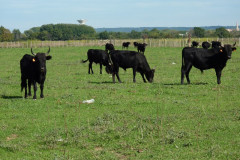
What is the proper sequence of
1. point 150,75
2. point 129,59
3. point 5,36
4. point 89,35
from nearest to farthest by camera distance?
1. point 150,75
2. point 129,59
3. point 5,36
4. point 89,35

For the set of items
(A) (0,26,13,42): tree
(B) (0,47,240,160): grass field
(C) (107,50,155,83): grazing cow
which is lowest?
(B) (0,47,240,160): grass field

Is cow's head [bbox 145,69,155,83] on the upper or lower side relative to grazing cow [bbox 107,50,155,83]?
lower

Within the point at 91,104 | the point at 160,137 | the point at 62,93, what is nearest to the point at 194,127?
the point at 160,137

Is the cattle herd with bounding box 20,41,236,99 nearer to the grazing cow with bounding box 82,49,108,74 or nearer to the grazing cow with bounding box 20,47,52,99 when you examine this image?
A: the grazing cow with bounding box 20,47,52,99

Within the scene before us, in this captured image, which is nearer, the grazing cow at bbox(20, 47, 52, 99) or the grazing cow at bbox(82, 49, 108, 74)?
the grazing cow at bbox(20, 47, 52, 99)

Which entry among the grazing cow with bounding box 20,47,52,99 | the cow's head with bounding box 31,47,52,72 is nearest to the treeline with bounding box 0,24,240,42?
the grazing cow with bounding box 20,47,52,99

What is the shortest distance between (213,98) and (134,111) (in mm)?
3668

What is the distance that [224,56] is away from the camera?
62.5ft

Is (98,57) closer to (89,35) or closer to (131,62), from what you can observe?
(131,62)

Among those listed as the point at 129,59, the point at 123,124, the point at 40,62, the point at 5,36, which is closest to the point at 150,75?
the point at 129,59

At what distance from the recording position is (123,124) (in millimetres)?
10758

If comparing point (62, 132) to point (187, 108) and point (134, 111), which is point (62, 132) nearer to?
point (134, 111)

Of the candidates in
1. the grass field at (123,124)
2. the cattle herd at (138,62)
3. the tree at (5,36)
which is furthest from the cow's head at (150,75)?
the tree at (5,36)

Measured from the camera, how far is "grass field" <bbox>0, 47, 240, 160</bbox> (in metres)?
8.52
